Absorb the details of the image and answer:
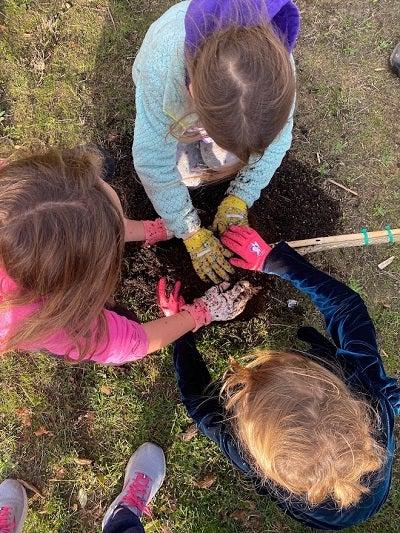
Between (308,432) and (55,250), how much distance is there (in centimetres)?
99

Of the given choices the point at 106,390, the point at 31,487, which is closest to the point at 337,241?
the point at 106,390

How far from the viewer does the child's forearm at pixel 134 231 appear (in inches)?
98.3

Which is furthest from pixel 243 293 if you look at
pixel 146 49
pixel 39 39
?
pixel 39 39

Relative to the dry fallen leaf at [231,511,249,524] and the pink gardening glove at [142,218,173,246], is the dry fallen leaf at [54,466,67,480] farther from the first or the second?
the pink gardening glove at [142,218,173,246]

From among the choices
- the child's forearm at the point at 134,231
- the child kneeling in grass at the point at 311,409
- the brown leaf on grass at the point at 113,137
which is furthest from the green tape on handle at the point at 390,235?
the brown leaf on grass at the point at 113,137

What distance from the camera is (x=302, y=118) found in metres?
2.90

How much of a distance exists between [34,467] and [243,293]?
1429 millimetres

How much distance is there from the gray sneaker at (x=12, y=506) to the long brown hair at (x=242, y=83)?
2086 mm

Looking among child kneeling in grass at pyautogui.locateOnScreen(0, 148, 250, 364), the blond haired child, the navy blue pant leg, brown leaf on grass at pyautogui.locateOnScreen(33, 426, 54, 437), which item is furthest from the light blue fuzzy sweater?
the navy blue pant leg

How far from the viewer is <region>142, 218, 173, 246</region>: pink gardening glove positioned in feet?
8.39

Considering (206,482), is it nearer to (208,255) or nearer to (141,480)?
(141,480)

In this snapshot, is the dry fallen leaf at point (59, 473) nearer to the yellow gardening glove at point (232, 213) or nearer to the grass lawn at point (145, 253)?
the grass lawn at point (145, 253)

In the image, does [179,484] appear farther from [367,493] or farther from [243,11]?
[243,11]

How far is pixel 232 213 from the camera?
2553mm
